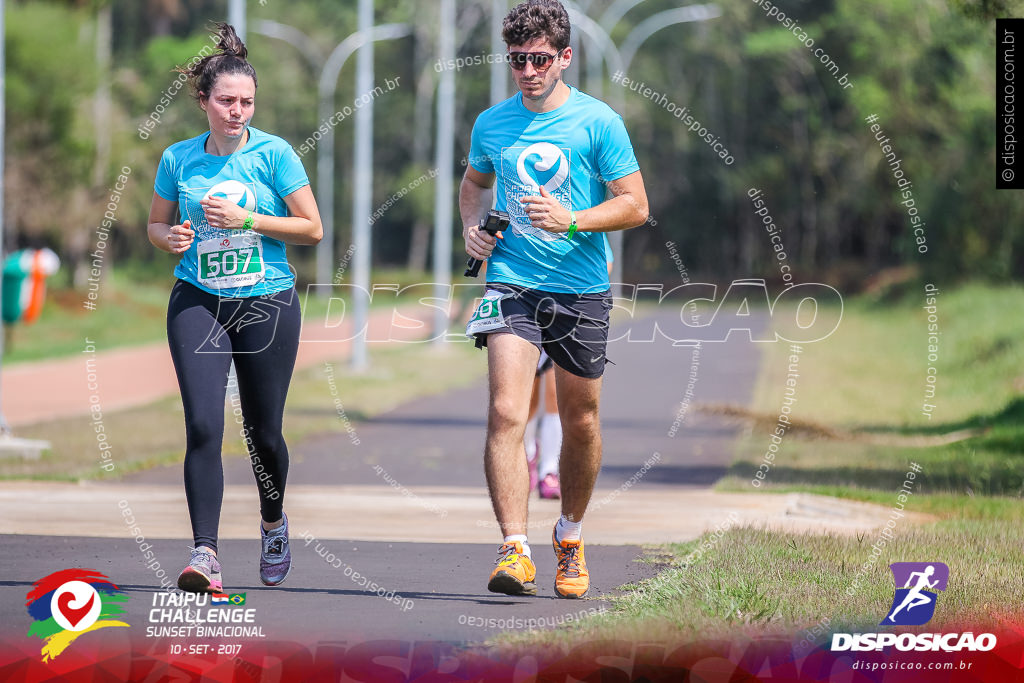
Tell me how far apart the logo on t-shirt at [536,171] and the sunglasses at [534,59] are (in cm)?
27

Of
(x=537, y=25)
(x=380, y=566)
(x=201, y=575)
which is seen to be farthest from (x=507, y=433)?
(x=537, y=25)

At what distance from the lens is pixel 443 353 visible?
84.3 feet

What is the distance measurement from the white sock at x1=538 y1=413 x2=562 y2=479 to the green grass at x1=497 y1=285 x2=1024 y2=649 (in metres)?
1.26

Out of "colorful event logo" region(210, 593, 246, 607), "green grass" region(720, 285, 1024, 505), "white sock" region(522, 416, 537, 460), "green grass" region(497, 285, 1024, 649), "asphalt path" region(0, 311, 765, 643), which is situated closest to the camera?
"green grass" region(497, 285, 1024, 649)

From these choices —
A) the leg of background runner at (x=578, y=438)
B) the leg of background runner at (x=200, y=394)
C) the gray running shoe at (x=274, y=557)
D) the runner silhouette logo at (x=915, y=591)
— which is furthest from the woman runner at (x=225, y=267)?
the runner silhouette logo at (x=915, y=591)

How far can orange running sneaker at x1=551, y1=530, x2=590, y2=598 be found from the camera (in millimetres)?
5836

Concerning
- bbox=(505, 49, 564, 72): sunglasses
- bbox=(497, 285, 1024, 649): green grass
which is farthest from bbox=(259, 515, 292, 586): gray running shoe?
bbox=(505, 49, 564, 72): sunglasses

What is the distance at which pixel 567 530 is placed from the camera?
5.93m

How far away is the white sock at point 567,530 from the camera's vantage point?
19.5 ft

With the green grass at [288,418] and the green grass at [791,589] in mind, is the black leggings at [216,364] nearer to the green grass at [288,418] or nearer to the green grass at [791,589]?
the green grass at [791,589]

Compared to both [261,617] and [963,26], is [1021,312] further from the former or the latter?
[261,617]

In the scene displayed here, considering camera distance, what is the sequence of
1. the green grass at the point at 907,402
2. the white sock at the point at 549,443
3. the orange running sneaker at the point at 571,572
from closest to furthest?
the orange running sneaker at the point at 571,572, the white sock at the point at 549,443, the green grass at the point at 907,402

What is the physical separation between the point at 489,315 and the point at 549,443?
3248 millimetres

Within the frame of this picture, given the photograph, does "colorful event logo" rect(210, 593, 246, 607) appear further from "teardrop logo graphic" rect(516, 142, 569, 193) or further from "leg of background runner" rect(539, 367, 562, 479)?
"leg of background runner" rect(539, 367, 562, 479)
